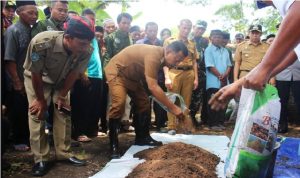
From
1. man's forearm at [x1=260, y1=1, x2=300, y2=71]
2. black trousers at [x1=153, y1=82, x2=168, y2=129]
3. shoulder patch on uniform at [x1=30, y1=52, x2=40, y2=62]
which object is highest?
man's forearm at [x1=260, y1=1, x2=300, y2=71]

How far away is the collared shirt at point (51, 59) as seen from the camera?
326 centimetres

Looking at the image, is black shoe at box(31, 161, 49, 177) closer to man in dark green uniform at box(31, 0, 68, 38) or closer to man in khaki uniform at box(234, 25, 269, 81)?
man in dark green uniform at box(31, 0, 68, 38)

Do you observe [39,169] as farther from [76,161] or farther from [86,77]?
[86,77]

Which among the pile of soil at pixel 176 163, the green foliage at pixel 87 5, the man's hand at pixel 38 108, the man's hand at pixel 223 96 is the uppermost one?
the green foliage at pixel 87 5

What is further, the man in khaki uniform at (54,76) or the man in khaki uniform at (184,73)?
the man in khaki uniform at (184,73)

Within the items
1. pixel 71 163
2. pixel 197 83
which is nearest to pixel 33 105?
pixel 71 163

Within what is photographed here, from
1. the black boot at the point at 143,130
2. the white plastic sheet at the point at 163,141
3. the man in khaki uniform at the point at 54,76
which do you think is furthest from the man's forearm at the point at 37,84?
the black boot at the point at 143,130

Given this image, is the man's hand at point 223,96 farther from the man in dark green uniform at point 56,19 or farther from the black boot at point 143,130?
the man in dark green uniform at point 56,19

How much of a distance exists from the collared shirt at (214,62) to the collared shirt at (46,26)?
8.70 ft

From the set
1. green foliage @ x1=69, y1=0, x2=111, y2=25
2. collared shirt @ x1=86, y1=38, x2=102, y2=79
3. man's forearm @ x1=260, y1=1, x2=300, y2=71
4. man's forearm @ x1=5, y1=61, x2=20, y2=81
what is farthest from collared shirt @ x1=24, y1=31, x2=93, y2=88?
green foliage @ x1=69, y1=0, x2=111, y2=25

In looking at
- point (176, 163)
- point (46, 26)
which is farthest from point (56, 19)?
point (176, 163)

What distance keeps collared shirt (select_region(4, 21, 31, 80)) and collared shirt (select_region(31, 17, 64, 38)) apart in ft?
0.25

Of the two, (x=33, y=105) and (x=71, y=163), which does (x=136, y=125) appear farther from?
(x=33, y=105)

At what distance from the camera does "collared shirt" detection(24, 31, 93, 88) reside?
3258mm
